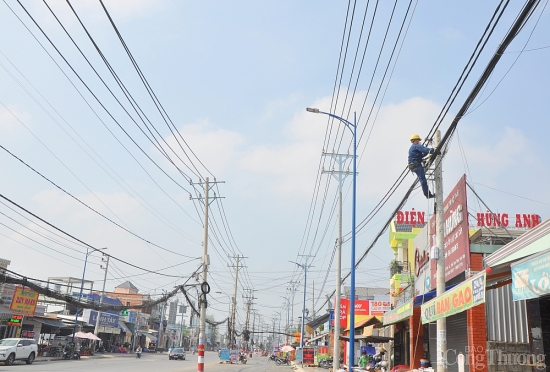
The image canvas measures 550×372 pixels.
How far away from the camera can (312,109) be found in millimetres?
18766

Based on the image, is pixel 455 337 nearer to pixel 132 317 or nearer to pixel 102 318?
pixel 102 318

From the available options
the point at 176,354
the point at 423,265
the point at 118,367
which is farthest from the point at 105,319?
the point at 423,265

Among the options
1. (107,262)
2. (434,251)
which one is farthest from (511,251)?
(107,262)

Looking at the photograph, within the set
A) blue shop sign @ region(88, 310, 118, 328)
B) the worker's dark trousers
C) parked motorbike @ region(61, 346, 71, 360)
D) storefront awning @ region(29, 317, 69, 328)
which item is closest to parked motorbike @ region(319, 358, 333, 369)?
parked motorbike @ region(61, 346, 71, 360)

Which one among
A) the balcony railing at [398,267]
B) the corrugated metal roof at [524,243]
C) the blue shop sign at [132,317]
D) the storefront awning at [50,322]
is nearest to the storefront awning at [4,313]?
the storefront awning at [50,322]

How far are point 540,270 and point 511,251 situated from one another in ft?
11.7

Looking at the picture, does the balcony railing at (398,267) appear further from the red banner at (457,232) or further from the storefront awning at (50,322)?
the storefront awning at (50,322)

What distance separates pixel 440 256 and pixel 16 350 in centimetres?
2825

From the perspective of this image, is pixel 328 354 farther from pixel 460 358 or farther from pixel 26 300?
pixel 460 358

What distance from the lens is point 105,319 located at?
60.0 metres

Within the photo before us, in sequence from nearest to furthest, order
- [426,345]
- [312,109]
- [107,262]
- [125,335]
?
[312,109] → [426,345] → [107,262] → [125,335]

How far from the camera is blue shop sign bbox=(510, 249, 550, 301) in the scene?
8109mm

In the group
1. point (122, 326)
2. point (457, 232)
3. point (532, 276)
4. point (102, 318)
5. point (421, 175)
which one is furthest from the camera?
point (122, 326)

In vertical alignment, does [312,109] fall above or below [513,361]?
above
